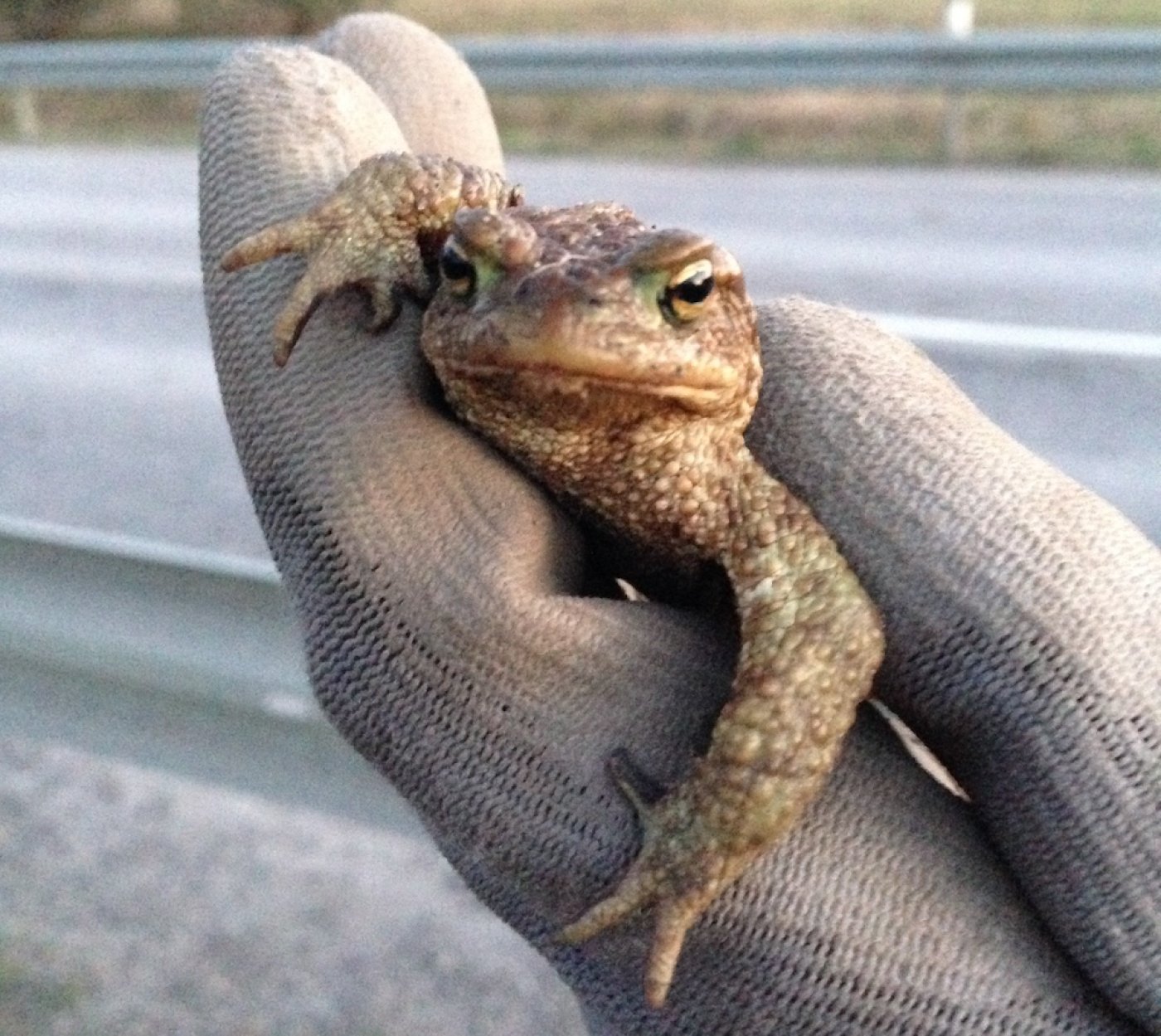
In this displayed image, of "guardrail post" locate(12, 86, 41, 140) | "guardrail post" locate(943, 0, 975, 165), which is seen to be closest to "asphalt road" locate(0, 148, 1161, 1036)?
"guardrail post" locate(943, 0, 975, 165)

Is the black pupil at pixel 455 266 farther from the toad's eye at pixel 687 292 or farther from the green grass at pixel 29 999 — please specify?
the green grass at pixel 29 999

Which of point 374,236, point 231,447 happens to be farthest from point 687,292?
point 231,447

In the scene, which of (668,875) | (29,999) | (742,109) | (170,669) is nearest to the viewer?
(668,875)

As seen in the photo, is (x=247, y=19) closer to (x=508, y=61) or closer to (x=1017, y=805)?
(x=508, y=61)

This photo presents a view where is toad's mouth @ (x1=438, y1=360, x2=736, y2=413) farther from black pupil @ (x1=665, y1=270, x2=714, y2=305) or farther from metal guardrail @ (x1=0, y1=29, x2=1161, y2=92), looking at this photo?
metal guardrail @ (x1=0, y1=29, x2=1161, y2=92)

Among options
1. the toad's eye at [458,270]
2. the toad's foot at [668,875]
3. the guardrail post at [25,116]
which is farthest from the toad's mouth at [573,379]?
the guardrail post at [25,116]

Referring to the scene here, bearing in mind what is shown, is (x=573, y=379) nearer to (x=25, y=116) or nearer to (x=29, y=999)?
(x=29, y=999)

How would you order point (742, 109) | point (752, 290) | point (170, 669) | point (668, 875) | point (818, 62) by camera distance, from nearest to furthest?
point (668, 875) → point (170, 669) → point (752, 290) → point (818, 62) → point (742, 109)
